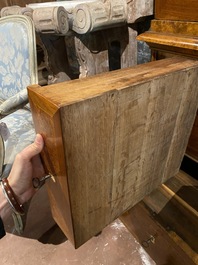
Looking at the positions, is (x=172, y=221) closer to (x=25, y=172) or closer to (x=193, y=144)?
(x=193, y=144)

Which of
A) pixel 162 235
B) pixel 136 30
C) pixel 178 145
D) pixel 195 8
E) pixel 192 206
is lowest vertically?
pixel 162 235

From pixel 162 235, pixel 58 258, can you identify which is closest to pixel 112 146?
pixel 162 235

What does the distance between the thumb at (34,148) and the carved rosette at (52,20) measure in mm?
867

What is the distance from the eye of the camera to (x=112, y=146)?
54 centimetres

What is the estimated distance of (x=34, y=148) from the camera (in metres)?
0.56

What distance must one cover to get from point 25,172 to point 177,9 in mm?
735

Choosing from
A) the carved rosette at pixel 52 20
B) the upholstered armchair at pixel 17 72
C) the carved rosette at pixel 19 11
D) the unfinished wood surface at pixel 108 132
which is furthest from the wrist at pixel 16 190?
the carved rosette at pixel 19 11

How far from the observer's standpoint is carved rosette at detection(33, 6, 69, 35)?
1168 millimetres

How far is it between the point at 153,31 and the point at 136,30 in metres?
0.29

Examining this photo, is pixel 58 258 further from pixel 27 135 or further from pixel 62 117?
pixel 62 117

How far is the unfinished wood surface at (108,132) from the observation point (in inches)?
17.6

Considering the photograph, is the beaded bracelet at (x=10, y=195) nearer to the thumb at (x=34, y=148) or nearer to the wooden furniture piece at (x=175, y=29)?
the thumb at (x=34, y=148)

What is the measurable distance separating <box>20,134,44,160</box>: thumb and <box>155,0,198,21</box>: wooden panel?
0.61 meters

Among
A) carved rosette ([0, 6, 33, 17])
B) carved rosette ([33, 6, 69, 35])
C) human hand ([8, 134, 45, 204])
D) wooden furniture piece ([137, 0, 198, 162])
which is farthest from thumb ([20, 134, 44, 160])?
carved rosette ([0, 6, 33, 17])
